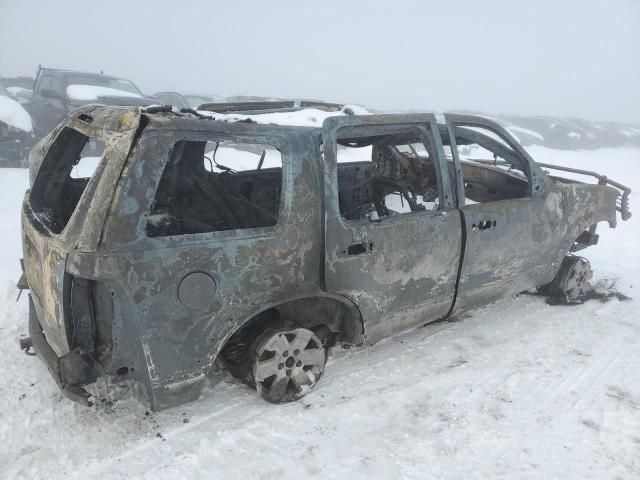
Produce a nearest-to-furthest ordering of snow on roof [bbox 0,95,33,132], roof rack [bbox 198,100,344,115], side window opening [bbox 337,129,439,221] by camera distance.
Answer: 1. roof rack [bbox 198,100,344,115]
2. side window opening [bbox 337,129,439,221]
3. snow on roof [bbox 0,95,33,132]

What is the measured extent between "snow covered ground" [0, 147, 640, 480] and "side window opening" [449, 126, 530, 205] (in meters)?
1.29

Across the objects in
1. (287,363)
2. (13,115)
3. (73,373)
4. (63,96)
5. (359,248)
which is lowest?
(287,363)

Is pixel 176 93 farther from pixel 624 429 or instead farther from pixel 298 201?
pixel 624 429

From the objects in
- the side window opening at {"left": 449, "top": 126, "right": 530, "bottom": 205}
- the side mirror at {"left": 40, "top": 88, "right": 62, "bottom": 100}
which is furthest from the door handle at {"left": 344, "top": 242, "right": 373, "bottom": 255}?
the side mirror at {"left": 40, "top": 88, "right": 62, "bottom": 100}

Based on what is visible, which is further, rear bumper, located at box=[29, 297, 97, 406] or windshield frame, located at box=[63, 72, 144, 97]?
windshield frame, located at box=[63, 72, 144, 97]

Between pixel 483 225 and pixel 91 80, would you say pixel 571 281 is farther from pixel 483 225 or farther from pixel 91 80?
pixel 91 80

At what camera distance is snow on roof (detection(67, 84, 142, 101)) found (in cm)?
947

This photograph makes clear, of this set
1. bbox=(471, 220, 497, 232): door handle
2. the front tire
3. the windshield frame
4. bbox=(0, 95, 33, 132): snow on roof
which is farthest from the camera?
the windshield frame

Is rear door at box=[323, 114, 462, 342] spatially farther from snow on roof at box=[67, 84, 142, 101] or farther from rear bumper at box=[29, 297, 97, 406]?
snow on roof at box=[67, 84, 142, 101]

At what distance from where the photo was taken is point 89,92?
9.70 metres

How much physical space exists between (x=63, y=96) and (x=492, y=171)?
8.76 meters

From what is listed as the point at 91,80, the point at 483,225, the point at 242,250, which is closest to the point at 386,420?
the point at 242,250

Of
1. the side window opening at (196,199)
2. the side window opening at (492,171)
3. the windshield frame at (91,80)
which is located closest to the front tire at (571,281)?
the side window opening at (492,171)

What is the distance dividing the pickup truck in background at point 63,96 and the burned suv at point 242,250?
24.0 ft
